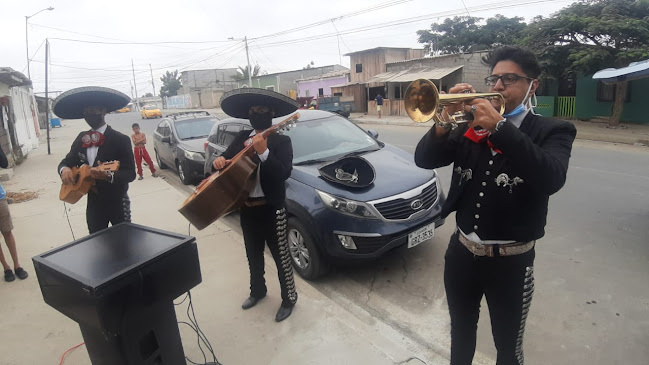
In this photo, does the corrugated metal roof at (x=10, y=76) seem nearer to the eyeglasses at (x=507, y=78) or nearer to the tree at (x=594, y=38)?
the eyeglasses at (x=507, y=78)

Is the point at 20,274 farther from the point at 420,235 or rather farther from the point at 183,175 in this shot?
the point at 183,175

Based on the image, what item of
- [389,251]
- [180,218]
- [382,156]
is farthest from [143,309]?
[180,218]

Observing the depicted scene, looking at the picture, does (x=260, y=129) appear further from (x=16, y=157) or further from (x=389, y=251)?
(x=16, y=157)

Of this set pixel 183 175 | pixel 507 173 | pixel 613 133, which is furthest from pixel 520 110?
pixel 613 133

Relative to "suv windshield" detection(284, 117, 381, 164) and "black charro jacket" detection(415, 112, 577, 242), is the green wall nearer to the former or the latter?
"suv windshield" detection(284, 117, 381, 164)

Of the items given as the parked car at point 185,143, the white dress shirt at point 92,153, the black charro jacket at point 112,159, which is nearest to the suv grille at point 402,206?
the black charro jacket at point 112,159

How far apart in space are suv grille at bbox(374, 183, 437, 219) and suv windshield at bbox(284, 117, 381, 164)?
1.09 m

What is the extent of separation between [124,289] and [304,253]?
2.21 m

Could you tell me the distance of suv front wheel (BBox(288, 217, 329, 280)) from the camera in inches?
151

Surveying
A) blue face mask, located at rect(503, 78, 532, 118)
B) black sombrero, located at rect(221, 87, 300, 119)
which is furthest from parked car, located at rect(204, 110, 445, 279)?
blue face mask, located at rect(503, 78, 532, 118)

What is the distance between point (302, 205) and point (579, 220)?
12.7ft

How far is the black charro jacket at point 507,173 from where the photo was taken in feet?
5.24

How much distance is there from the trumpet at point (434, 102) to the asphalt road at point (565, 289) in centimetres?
177

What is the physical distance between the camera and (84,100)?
141 inches
